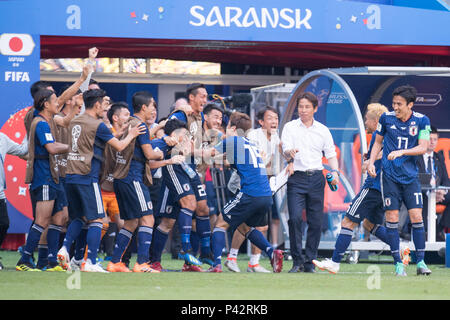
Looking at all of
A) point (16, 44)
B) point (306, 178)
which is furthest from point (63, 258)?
point (16, 44)

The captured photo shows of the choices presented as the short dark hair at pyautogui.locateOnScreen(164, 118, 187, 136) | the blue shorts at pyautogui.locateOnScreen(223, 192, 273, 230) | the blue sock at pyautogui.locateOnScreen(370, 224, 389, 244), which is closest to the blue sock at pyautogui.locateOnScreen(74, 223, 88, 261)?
the short dark hair at pyautogui.locateOnScreen(164, 118, 187, 136)

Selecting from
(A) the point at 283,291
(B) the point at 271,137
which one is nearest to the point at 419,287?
(A) the point at 283,291

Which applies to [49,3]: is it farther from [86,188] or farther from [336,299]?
[336,299]

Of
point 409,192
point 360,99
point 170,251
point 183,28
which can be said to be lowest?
point 170,251

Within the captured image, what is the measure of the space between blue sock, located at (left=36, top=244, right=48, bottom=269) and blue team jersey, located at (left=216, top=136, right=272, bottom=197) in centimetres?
209

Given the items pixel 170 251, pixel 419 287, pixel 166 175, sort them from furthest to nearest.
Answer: pixel 170 251 < pixel 166 175 < pixel 419 287

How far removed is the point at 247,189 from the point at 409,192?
1.62 m

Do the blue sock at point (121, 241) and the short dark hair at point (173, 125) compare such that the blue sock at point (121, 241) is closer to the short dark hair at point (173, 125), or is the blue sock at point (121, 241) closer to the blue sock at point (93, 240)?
the blue sock at point (93, 240)

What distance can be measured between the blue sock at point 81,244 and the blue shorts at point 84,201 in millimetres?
531

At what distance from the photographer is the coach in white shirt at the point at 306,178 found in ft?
34.1

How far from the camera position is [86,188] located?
9.43 m

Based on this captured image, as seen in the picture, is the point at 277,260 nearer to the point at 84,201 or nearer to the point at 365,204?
the point at 365,204
